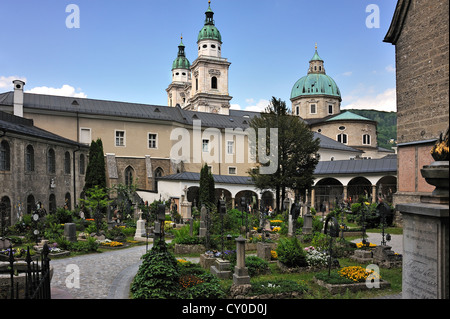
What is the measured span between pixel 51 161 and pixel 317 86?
50.3 m

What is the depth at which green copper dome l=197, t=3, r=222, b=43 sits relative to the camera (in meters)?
60.7

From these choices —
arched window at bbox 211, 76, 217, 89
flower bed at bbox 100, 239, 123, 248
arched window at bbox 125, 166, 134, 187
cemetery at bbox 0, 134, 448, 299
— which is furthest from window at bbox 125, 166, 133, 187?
arched window at bbox 211, 76, 217, 89

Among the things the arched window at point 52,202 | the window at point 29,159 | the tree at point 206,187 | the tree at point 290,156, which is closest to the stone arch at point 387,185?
the tree at point 290,156

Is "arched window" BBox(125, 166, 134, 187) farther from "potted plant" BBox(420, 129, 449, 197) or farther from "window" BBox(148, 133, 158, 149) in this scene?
"potted plant" BBox(420, 129, 449, 197)

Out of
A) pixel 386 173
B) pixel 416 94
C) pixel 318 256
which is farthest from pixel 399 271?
pixel 386 173

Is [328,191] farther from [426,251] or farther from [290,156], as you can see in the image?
[426,251]

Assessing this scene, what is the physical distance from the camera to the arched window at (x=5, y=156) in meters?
21.2

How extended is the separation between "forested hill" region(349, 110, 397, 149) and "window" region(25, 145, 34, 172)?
96228mm

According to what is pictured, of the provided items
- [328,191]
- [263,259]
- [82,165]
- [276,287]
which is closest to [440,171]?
[276,287]

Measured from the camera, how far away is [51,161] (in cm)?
2702

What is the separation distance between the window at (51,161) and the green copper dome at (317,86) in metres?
48.6

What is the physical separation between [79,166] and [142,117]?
378 inches

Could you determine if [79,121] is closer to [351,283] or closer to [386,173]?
[386,173]

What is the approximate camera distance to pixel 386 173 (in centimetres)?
3500
